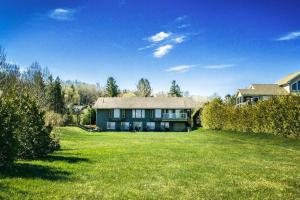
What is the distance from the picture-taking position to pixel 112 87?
12812 centimetres

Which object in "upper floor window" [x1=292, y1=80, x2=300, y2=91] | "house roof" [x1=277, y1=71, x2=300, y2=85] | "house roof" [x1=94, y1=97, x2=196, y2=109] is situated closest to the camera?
"house roof" [x1=277, y1=71, x2=300, y2=85]

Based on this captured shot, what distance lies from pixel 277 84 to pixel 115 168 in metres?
70.8

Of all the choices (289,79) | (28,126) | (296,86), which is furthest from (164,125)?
(28,126)

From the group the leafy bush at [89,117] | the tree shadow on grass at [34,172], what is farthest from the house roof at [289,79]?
the tree shadow on grass at [34,172]

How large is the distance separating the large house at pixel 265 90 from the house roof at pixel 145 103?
11.2m

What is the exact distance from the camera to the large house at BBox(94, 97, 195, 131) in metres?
81.6

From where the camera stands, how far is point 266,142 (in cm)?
3462

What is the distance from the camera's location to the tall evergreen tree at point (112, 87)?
12694 centimetres

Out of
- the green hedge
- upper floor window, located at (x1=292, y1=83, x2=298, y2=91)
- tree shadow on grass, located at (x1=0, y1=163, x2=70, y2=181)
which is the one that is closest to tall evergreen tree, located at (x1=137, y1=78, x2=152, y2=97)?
upper floor window, located at (x1=292, y1=83, x2=298, y2=91)

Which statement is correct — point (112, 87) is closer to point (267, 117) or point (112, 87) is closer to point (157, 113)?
point (157, 113)

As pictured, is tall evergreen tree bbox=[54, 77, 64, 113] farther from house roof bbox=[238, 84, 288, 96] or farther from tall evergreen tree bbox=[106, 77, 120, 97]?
house roof bbox=[238, 84, 288, 96]

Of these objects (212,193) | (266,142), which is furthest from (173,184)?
(266,142)

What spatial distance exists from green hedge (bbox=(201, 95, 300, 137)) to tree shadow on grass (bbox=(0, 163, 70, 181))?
80.1 feet

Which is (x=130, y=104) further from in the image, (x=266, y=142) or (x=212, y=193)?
Result: (x=212, y=193)
